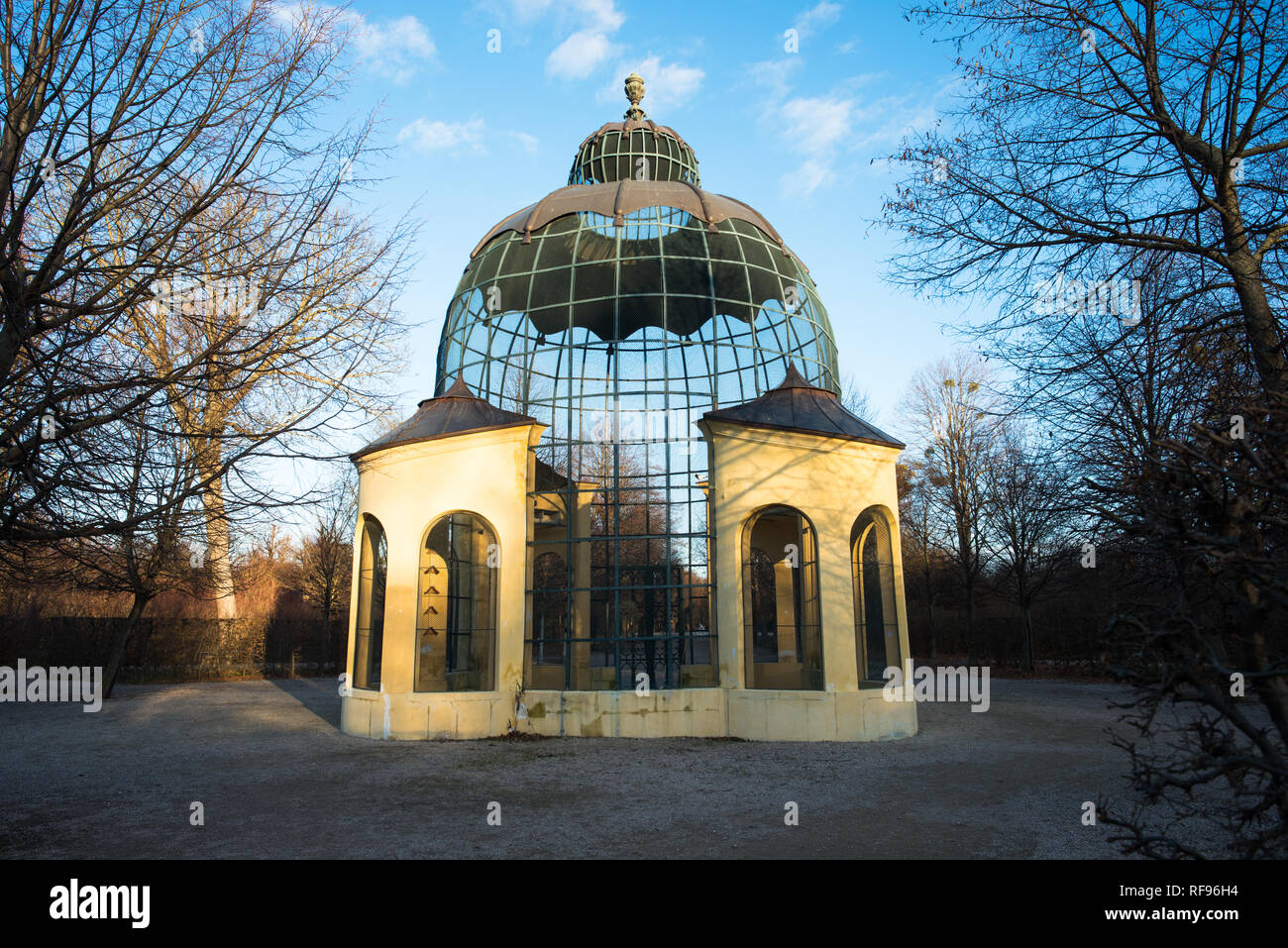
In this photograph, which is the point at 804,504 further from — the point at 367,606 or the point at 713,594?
the point at 367,606

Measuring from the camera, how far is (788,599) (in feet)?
60.5

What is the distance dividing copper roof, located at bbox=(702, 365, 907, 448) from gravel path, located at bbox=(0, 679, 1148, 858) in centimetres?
521

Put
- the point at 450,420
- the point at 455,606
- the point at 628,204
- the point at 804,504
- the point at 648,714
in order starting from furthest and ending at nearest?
the point at 455,606, the point at 628,204, the point at 450,420, the point at 804,504, the point at 648,714

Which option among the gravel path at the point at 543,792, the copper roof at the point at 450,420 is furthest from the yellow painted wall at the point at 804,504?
the copper roof at the point at 450,420

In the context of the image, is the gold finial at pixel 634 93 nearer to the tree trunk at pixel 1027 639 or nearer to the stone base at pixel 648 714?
the stone base at pixel 648 714

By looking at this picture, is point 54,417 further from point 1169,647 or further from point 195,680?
point 195,680

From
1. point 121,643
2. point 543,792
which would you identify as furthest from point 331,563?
point 543,792

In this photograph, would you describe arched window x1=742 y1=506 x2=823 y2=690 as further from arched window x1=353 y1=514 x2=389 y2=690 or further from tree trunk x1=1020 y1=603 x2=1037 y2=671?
tree trunk x1=1020 y1=603 x2=1037 y2=671

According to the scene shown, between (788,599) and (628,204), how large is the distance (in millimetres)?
9553

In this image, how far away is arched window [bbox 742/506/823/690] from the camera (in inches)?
534

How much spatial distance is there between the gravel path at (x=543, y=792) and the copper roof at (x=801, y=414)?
5208 mm

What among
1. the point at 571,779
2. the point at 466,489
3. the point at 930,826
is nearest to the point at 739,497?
the point at 466,489

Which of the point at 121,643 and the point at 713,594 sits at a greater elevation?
the point at 713,594

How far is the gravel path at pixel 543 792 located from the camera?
6.96 metres
